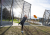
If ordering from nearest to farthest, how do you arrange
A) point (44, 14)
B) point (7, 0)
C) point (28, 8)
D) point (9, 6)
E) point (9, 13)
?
point (7, 0) → point (9, 6) → point (9, 13) → point (44, 14) → point (28, 8)

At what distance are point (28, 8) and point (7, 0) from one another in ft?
17.3

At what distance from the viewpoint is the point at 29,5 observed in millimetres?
10812

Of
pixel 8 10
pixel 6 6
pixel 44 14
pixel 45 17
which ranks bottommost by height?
pixel 45 17

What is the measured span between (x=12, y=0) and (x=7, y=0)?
2.97ft

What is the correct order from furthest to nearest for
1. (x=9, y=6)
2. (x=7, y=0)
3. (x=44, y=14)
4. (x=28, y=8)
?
(x=28, y=8) → (x=44, y=14) → (x=9, y=6) → (x=7, y=0)

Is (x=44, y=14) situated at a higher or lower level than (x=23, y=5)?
lower

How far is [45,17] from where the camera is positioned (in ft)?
34.1

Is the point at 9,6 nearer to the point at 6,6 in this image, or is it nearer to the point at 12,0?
the point at 6,6

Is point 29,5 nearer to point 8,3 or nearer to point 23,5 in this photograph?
point 23,5

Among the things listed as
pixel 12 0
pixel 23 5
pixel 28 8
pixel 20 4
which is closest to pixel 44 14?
pixel 28 8

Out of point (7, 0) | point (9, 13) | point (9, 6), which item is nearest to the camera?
point (7, 0)

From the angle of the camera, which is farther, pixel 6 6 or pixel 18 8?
pixel 18 8

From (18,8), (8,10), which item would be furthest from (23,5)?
(8,10)

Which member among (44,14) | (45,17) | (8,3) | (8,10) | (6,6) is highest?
(8,3)
